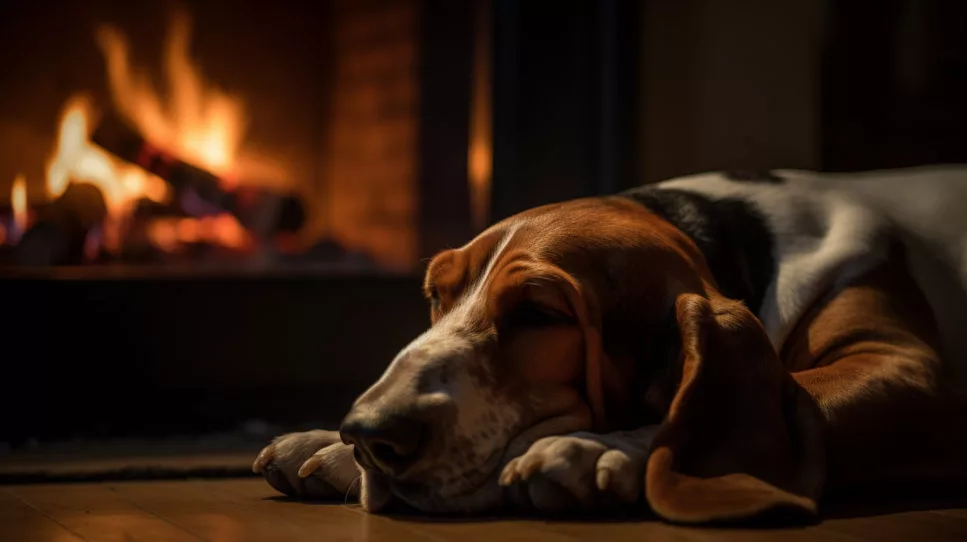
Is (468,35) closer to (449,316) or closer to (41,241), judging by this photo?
(41,241)

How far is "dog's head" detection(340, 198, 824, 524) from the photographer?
215cm

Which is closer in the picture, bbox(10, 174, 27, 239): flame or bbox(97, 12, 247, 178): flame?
bbox(10, 174, 27, 239): flame

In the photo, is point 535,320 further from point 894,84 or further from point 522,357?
point 894,84

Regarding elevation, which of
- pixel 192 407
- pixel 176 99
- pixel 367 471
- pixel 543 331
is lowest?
pixel 192 407

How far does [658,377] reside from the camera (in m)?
2.36

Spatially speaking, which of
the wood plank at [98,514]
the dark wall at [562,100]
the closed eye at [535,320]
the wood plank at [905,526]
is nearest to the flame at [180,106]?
the dark wall at [562,100]

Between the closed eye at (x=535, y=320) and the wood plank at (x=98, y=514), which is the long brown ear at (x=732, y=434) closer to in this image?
the closed eye at (x=535, y=320)

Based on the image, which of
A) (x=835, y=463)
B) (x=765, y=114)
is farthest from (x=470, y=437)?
(x=765, y=114)

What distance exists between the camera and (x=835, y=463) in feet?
7.57

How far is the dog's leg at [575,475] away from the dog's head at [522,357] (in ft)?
0.26

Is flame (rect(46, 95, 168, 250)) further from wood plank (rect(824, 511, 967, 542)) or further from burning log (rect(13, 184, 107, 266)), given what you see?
wood plank (rect(824, 511, 967, 542))

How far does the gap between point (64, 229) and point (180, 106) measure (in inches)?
24.9

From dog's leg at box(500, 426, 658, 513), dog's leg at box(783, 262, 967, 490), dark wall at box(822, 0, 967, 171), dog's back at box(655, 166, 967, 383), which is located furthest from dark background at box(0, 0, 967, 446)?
dog's leg at box(500, 426, 658, 513)

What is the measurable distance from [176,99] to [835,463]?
2997 mm
